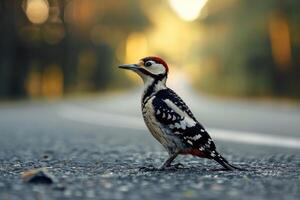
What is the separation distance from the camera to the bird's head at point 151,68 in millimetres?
5781

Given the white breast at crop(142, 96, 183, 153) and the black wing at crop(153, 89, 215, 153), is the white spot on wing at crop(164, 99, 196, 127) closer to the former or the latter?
the black wing at crop(153, 89, 215, 153)

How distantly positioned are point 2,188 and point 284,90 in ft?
112

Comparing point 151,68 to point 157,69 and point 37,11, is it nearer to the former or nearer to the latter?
point 157,69

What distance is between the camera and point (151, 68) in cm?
580

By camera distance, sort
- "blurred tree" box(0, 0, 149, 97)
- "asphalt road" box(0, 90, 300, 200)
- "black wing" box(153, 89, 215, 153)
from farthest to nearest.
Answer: "blurred tree" box(0, 0, 149, 97)
"black wing" box(153, 89, 215, 153)
"asphalt road" box(0, 90, 300, 200)

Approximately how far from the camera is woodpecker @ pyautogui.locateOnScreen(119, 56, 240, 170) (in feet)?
18.7

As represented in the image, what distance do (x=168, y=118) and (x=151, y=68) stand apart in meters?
0.44

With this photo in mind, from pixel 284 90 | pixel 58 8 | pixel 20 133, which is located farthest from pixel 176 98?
pixel 58 8

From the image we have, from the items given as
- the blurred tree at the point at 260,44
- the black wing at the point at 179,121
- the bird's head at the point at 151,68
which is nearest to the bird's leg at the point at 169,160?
the black wing at the point at 179,121

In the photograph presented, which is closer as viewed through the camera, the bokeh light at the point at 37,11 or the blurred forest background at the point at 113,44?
the blurred forest background at the point at 113,44

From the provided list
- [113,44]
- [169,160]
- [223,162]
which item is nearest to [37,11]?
[113,44]

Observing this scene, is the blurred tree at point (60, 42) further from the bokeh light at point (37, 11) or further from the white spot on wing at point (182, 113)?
the white spot on wing at point (182, 113)

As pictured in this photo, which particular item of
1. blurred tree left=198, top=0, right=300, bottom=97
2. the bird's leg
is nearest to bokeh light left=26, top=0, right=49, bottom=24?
blurred tree left=198, top=0, right=300, bottom=97

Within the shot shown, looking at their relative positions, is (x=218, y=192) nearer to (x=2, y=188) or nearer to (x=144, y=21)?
(x=2, y=188)
